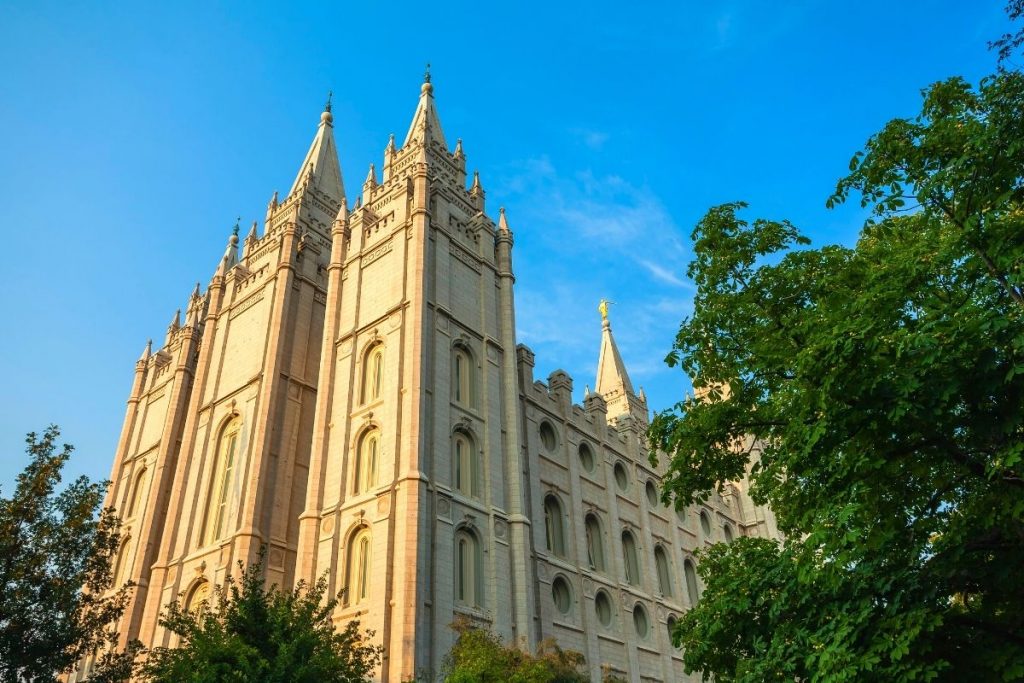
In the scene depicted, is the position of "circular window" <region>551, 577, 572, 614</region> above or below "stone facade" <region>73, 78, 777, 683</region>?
below

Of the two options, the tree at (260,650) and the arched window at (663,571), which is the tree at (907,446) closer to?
the tree at (260,650)

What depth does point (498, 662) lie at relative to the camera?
17203mm

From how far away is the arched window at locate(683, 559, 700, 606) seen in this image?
36.7 metres

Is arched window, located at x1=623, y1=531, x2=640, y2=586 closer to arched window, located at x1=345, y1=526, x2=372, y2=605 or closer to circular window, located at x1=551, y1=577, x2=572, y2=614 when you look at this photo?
circular window, located at x1=551, y1=577, x2=572, y2=614

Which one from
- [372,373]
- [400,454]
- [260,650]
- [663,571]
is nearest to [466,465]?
[400,454]

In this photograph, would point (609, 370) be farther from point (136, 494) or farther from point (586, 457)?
point (136, 494)

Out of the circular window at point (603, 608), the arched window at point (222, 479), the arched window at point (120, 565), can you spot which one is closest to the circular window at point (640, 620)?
the circular window at point (603, 608)

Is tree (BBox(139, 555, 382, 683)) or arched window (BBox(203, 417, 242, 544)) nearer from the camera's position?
tree (BBox(139, 555, 382, 683))

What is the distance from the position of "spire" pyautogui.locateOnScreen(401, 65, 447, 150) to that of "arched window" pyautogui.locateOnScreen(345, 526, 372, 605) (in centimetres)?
1707

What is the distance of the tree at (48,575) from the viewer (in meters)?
15.0

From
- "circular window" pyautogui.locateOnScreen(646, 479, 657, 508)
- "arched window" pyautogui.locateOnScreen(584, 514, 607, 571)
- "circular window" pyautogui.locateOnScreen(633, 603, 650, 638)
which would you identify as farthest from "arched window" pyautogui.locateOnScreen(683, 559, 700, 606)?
"arched window" pyautogui.locateOnScreen(584, 514, 607, 571)

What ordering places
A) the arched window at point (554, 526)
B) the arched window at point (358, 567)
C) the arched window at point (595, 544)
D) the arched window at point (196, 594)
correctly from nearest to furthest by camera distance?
the arched window at point (358, 567), the arched window at point (196, 594), the arched window at point (554, 526), the arched window at point (595, 544)

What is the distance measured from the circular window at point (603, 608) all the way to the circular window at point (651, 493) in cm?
748

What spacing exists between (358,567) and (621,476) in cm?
1650
